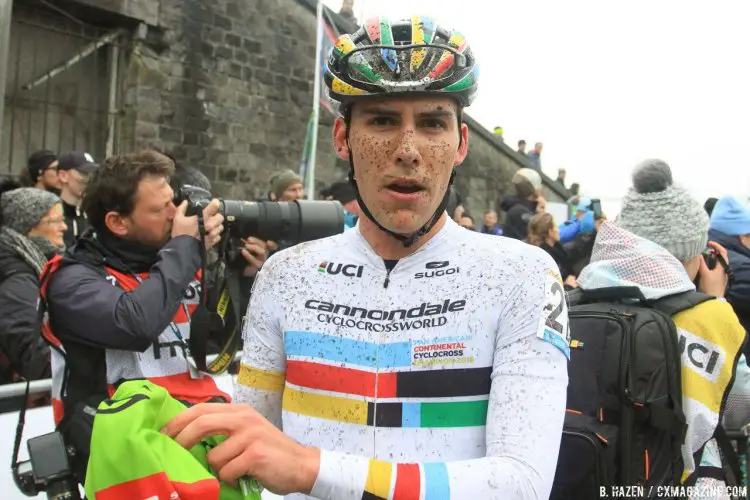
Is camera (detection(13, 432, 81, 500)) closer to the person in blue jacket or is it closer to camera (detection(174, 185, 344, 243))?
camera (detection(174, 185, 344, 243))

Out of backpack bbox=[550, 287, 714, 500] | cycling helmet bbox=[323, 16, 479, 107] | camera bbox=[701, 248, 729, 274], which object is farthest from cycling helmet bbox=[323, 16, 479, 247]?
camera bbox=[701, 248, 729, 274]

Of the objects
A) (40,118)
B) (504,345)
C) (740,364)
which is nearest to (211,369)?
(504,345)

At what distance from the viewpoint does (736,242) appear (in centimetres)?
372

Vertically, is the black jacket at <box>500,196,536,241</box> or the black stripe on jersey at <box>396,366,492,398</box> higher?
the black jacket at <box>500,196,536,241</box>

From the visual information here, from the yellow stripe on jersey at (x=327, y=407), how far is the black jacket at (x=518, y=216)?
15.8ft

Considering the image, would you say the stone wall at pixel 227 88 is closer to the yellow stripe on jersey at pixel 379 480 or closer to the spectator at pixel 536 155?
the spectator at pixel 536 155

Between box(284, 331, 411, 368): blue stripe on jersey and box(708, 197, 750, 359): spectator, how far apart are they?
2864mm

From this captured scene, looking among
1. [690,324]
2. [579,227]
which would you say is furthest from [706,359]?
[579,227]

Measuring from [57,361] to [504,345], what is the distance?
6.05 feet

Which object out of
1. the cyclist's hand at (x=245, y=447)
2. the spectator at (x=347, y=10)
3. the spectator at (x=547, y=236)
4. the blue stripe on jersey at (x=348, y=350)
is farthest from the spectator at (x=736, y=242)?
the spectator at (x=347, y=10)

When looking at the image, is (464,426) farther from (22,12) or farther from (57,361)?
(22,12)

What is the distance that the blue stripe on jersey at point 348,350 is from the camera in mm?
1344

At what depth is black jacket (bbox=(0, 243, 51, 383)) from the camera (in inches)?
116

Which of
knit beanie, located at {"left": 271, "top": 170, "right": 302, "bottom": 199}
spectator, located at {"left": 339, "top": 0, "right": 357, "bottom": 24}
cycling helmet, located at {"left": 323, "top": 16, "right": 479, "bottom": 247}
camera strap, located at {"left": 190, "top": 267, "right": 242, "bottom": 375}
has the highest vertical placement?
spectator, located at {"left": 339, "top": 0, "right": 357, "bottom": 24}
